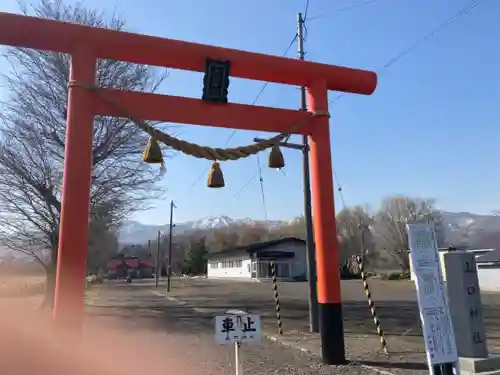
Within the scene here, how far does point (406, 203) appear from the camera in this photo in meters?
62.7

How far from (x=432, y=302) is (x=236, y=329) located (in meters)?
2.61

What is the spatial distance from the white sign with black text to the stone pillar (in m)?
3.12

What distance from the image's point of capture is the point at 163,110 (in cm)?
704

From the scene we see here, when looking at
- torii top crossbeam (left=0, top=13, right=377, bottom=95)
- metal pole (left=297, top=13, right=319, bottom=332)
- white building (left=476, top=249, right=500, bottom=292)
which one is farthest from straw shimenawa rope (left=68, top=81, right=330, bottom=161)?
white building (left=476, top=249, right=500, bottom=292)

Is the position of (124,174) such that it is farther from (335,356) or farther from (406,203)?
(406,203)

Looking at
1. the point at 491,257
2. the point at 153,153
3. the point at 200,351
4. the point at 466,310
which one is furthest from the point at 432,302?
the point at 491,257

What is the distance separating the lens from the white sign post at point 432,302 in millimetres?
5777

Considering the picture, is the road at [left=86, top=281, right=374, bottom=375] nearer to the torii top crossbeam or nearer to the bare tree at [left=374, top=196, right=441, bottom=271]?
the torii top crossbeam

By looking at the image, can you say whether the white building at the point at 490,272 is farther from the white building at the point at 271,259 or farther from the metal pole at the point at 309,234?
the metal pole at the point at 309,234

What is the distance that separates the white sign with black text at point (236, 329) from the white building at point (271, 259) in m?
41.6

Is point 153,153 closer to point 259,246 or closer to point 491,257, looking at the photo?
point 491,257

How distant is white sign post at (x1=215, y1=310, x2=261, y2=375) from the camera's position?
5.51m

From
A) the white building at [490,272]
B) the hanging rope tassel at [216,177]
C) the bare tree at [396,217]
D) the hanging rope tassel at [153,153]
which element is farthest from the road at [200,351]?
the bare tree at [396,217]

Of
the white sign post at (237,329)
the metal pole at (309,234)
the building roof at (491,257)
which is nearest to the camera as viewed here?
the white sign post at (237,329)
